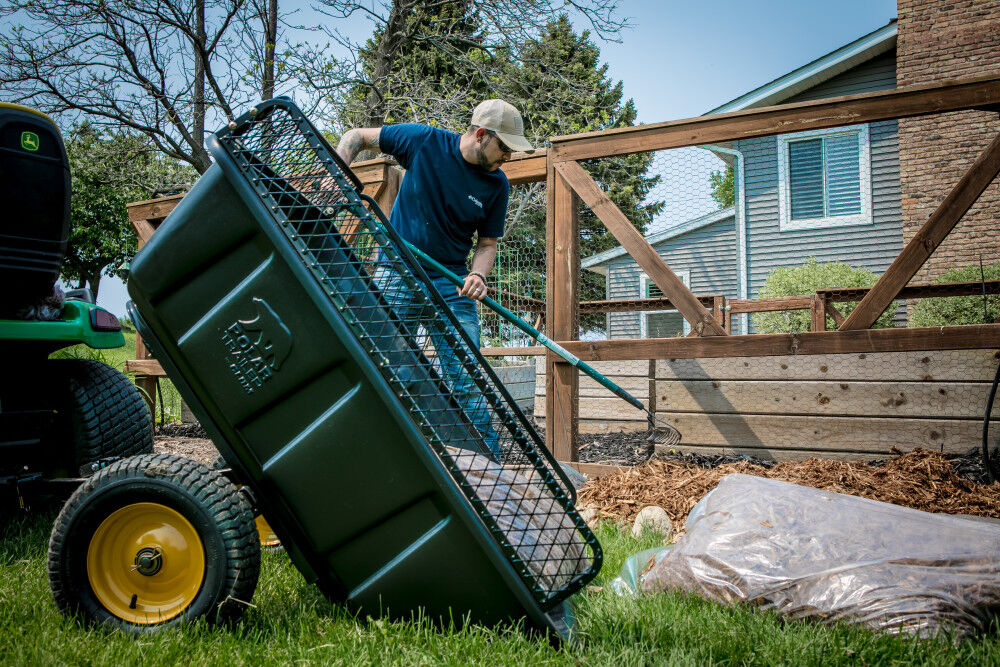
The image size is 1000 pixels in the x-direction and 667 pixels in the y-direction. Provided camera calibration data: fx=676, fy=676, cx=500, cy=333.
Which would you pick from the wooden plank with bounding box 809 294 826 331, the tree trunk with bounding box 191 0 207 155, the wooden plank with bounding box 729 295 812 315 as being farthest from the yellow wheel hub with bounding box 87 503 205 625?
the tree trunk with bounding box 191 0 207 155

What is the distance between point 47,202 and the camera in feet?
7.93

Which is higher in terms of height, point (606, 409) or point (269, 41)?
point (269, 41)

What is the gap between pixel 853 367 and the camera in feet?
12.6

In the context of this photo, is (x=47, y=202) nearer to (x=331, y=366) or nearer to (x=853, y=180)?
(x=331, y=366)

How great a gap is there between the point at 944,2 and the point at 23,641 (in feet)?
41.6

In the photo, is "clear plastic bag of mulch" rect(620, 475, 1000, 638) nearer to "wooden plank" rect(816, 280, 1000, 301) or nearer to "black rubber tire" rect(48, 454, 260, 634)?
"black rubber tire" rect(48, 454, 260, 634)

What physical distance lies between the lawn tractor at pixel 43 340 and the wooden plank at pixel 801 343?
2251 mm

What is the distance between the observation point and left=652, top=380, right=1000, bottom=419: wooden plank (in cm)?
363

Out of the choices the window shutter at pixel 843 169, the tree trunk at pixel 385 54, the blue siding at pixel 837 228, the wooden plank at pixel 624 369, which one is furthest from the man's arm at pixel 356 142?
the window shutter at pixel 843 169

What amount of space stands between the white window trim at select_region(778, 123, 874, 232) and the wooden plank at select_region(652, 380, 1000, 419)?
5.92 m

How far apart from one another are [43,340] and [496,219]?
6.17 feet

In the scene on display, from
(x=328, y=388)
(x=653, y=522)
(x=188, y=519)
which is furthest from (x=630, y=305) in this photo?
(x=188, y=519)

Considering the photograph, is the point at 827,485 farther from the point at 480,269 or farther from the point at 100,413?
the point at 100,413

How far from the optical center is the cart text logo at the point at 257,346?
1593 millimetres
